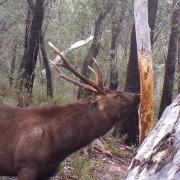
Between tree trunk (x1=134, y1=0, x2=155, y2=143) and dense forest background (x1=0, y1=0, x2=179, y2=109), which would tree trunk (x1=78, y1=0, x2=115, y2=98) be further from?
tree trunk (x1=134, y1=0, x2=155, y2=143)

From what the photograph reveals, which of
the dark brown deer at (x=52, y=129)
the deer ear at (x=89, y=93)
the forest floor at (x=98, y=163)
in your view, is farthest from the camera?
the forest floor at (x=98, y=163)

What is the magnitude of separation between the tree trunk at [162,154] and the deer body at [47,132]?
2396 millimetres

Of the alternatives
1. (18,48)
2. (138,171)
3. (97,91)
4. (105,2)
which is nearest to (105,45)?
(18,48)

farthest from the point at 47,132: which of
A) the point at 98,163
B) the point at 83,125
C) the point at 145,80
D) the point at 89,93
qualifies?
the point at 145,80

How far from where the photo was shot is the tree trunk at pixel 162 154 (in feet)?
9.68

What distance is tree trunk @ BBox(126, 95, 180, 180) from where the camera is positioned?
9.68 feet

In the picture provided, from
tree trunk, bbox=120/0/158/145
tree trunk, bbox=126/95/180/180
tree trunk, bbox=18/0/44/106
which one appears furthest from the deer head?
tree trunk, bbox=18/0/44/106

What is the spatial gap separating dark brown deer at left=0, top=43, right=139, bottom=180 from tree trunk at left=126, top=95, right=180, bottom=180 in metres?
2.39

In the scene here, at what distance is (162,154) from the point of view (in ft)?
10.4

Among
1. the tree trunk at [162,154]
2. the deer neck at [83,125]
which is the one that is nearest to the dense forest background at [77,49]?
the deer neck at [83,125]

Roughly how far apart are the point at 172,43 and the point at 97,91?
12983mm

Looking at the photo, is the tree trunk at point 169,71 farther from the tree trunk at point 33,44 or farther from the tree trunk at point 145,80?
the tree trunk at point 145,80

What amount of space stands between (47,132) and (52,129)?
Answer: 85 mm

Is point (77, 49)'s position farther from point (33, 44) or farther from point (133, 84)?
point (133, 84)
